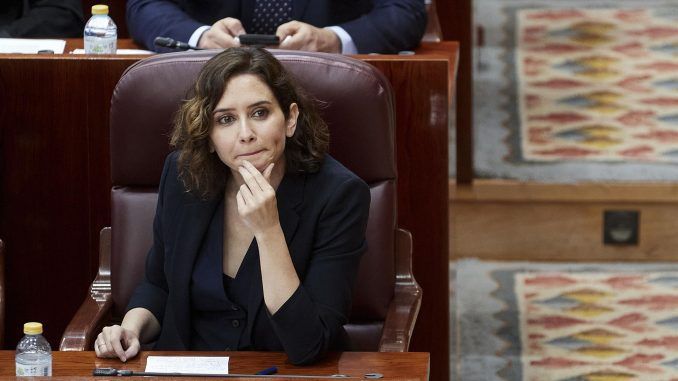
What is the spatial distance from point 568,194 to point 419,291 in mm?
1545

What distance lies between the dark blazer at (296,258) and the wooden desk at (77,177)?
1.58 feet

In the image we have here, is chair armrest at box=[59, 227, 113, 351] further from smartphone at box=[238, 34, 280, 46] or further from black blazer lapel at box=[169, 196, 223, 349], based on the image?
smartphone at box=[238, 34, 280, 46]

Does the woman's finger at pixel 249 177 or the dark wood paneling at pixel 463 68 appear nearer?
the woman's finger at pixel 249 177

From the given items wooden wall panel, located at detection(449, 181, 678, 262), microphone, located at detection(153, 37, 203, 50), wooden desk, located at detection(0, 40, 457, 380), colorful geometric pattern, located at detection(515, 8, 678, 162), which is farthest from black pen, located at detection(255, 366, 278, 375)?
colorful geometric pattern, located at detection(515, 8, 678, 162)

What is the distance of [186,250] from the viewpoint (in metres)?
2.19

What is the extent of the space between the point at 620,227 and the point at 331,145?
1674mm

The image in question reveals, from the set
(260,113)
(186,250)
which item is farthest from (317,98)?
→ (186,250)

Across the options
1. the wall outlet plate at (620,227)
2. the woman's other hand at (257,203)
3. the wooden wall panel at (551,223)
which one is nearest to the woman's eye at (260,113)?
the woman's other hand at (257,203)

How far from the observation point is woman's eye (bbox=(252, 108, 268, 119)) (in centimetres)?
211

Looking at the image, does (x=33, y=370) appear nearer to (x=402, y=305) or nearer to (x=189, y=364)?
(x=189, y=364)

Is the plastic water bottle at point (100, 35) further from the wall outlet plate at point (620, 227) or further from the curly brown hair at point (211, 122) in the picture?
the wall outlet plate at point (620, 227)

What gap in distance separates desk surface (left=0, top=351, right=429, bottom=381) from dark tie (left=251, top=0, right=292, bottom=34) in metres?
1.23

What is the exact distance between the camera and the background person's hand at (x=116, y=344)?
1966 mm

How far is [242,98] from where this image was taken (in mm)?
2102
